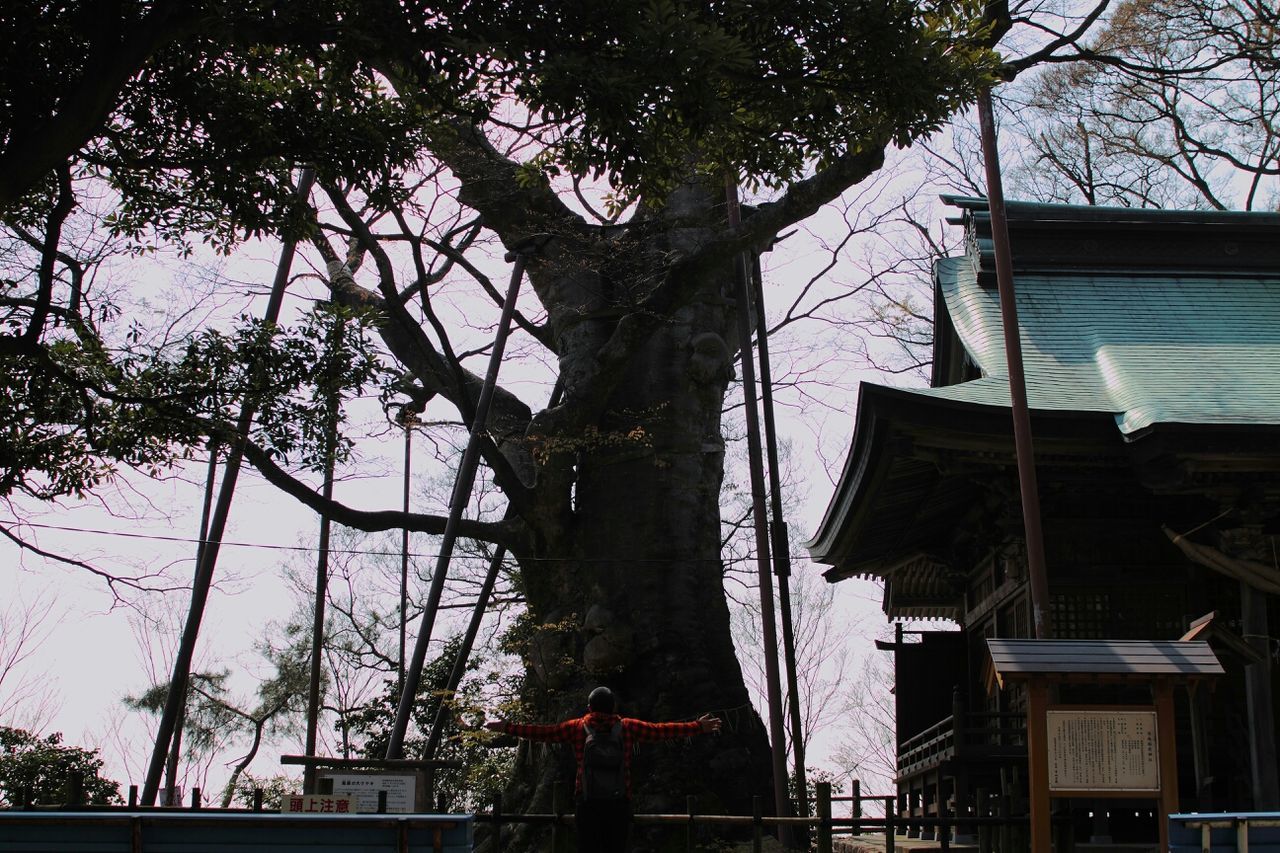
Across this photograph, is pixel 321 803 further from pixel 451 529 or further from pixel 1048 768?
pixel 451 529

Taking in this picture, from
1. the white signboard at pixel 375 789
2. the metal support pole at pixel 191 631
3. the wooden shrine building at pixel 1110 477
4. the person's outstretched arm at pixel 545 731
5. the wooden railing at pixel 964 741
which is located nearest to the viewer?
the person's outstretched arm at pixel 545 731

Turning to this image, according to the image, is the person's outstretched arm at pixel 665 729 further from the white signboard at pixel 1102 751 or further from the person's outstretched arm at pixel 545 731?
the white signboard at pixel 1102 751

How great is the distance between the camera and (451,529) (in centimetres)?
1315

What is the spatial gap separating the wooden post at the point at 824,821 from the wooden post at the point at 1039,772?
1796 mm

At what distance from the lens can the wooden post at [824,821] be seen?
27.2ft

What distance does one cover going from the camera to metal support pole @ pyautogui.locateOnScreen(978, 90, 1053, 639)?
8.79 metres

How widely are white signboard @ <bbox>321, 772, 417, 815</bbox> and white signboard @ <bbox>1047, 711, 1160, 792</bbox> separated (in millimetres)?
3952

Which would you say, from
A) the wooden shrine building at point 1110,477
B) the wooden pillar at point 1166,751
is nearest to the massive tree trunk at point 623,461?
the wooden shrine building at point 1110,477

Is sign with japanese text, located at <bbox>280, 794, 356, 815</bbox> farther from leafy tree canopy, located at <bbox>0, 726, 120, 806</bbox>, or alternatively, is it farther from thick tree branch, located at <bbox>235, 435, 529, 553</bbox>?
leafy tree canopy, located at <bbox>0, 726, 120, 806</bbox>

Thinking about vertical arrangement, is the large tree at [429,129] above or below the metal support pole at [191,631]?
above

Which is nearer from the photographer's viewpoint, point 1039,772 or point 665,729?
point 1039,772

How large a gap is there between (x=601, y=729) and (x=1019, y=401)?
395 centimetres

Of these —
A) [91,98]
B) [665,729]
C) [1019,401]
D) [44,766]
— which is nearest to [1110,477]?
[1019,401]

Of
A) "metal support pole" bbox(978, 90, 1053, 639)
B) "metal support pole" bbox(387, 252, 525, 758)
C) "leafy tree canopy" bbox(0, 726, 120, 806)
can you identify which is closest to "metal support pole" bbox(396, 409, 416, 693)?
"leafy tree canopy" bbox(0, 726, 120, 806)
